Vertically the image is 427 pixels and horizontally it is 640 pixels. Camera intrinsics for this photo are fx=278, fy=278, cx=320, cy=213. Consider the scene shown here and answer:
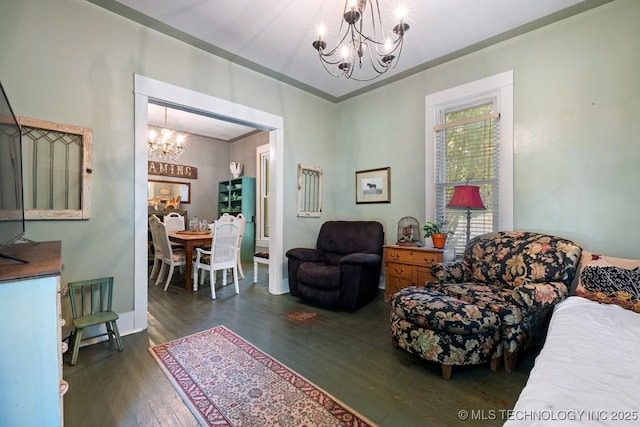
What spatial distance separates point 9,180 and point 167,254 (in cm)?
280

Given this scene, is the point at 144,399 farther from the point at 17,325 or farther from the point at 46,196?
the point at 46,196

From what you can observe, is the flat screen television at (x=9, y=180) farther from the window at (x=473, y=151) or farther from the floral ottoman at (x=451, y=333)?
the window at (x=473, y=151)

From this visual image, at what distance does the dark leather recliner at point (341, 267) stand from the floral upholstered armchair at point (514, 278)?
0.82 m

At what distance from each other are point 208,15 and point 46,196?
6.82 ft

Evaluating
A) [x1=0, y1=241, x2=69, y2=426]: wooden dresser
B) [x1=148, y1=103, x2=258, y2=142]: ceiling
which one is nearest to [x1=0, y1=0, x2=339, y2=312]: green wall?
[x1=0, y1=241, x2=69, y2=426]: wooden dresser

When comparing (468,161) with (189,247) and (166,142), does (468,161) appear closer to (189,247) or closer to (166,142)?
(189,247)

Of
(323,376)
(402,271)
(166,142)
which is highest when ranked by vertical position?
(166,142)

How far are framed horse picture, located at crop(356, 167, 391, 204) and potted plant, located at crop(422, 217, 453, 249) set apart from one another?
2.49 feet

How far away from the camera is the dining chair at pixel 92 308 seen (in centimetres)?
208

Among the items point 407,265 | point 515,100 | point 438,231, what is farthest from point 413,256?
point 515,100

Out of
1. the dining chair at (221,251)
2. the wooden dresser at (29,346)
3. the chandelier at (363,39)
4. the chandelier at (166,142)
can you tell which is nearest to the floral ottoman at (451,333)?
the chandelier at (363,39)

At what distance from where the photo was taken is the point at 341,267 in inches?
122

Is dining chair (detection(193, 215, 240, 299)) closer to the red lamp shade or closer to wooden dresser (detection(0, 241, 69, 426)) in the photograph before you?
wooden dresser (detection(0, 241, 69, 426))

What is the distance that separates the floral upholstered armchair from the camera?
6.24 feet
